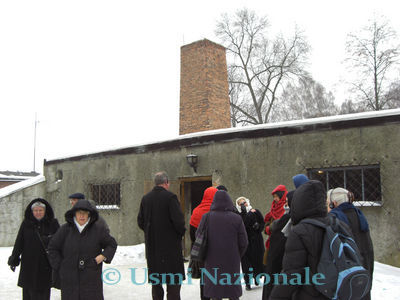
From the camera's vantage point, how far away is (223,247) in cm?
458

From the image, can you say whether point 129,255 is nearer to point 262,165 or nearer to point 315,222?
point 262,165

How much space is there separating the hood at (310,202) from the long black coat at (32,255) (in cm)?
338

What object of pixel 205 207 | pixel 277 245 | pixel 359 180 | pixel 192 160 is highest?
pixel 192 160

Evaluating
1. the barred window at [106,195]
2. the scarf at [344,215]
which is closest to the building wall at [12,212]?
the barred window at [106,195]

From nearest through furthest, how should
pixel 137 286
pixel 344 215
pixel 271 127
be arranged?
pixel 344 215 → pixel 137 286 → pixel 271 127

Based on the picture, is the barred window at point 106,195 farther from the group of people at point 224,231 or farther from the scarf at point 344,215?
the scarf at point 344,215

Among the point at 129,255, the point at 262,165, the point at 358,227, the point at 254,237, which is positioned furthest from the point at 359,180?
the point at 129,255

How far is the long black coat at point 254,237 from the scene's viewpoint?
6.39m

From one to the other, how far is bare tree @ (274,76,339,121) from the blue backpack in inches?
1210

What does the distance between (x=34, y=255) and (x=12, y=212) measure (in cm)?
990

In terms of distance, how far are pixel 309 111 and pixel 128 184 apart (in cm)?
2579

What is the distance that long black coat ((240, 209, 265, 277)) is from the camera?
6.39 metres

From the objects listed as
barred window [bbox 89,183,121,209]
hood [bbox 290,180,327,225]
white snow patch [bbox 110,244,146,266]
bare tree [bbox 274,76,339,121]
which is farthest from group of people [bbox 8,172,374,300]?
bare tree [bbox 274,76,339,121]

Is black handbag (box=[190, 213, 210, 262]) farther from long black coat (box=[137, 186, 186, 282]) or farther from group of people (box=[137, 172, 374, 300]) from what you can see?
long black coat (box=[137, 186, 186, 282])
